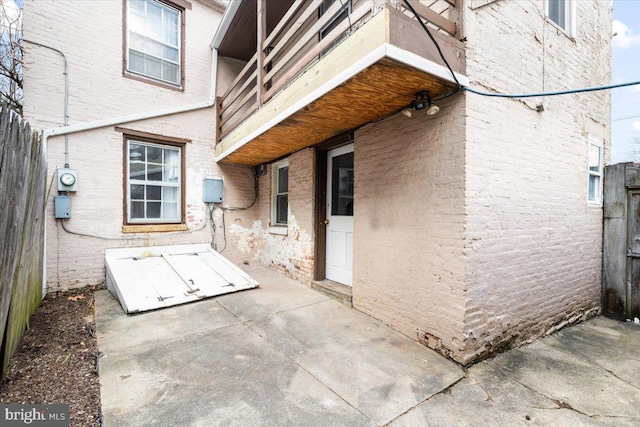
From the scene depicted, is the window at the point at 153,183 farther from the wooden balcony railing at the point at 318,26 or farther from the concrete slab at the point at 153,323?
the concrete slab at the point at 153,323

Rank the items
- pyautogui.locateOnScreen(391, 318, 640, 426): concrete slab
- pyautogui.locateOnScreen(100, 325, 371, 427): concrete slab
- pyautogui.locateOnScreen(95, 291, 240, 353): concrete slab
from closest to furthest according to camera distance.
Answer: pyautogui.locateOnScreen(100, 325, 371, 427): concrete slab, pyautogui.locateOnScreen(391, 318, 640, 426): concrete slab, pyautogui.locateOnScreen(95, 291, 240, 353): concrete slab

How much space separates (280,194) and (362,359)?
4.33 meters

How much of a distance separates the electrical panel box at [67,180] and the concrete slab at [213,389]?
3.41 m

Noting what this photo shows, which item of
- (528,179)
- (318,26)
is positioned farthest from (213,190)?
(528,179)

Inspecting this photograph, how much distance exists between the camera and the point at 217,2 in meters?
6.41

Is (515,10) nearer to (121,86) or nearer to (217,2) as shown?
(217,2)

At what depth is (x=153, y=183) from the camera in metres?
5.91

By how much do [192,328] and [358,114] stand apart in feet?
11.1

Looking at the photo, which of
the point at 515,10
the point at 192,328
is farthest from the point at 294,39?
the point at 192,328

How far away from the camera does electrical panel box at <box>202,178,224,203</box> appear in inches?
250

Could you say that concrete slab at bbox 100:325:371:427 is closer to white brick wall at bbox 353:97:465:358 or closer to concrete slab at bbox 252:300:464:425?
concrete slab at bbox 252:300:464:425

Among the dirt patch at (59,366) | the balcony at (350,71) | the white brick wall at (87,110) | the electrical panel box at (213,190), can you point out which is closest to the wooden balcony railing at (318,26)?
the balcony at (350,71)

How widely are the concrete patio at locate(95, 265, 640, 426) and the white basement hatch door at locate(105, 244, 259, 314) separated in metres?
0.35

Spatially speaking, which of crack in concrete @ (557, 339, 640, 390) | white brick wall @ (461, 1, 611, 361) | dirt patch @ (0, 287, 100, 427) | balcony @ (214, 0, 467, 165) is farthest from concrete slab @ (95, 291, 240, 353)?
crack in concrete @ (557, 339, 640, 390)
